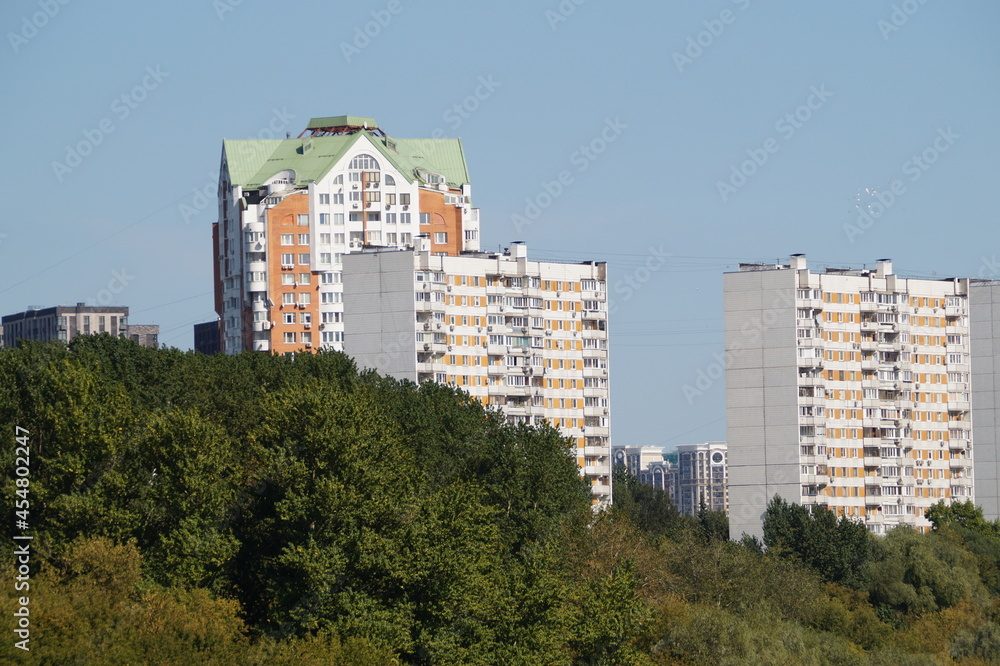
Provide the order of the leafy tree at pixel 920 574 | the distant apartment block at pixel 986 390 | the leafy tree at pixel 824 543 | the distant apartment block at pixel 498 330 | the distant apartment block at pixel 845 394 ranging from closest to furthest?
the leafy tree at pixel 920 574 → the leafy tree at pixel 824 543 → the distant apartment block at pixel 498 330 → the distant apartment block at pixel 845 394 → the distant apartment block at pixel 986 390

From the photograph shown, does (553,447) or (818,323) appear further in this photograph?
(818,323)

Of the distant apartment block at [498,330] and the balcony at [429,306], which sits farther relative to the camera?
the distant apartment block at [498,330]

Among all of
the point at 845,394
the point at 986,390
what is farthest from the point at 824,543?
the point at 986,390

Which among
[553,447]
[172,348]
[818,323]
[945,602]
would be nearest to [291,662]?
[172,348]

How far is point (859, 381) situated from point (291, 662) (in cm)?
11634

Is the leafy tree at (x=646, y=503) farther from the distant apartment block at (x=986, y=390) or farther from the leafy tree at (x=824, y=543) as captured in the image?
the distant apartment block at (x=986, y=390)

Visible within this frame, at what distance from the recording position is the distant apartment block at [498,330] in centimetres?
16775

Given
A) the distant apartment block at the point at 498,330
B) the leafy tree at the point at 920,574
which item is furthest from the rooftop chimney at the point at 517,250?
the leafy tree at the point at 920,574

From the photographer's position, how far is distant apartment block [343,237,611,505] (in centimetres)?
16775

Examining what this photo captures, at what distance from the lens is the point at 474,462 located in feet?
373

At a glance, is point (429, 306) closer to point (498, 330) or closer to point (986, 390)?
point (498, 330)

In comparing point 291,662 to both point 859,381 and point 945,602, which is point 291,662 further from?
point 859,381

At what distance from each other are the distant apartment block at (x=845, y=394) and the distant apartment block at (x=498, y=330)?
14773 mm

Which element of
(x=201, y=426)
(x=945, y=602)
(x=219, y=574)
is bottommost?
(x=945, y=602)
